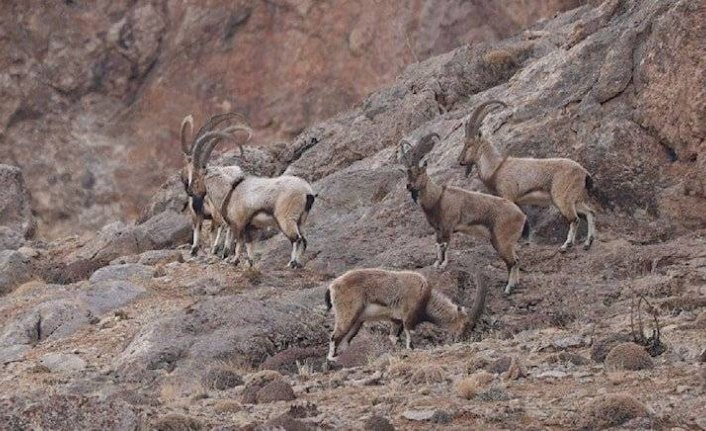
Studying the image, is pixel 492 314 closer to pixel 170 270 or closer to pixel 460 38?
pixel 170 270

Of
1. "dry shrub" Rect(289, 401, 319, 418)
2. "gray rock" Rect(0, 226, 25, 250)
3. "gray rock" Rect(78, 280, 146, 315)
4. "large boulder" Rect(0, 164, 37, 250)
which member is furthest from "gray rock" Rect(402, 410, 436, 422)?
"large boulder" Rect(0, 164, 37, 250)

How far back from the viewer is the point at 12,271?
2370cm

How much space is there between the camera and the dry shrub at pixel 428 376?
11.8 metres

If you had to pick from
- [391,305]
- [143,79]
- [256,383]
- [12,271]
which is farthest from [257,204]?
[143,79]

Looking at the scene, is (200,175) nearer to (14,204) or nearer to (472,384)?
(472,384)

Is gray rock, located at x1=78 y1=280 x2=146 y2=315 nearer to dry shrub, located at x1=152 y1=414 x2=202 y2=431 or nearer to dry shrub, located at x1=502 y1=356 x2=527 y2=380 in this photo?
dry shrub, located at x1=502 y1=356 x2=527 y2=380

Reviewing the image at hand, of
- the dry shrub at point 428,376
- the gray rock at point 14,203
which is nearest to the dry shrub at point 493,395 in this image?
the dry shrub at point 428,376

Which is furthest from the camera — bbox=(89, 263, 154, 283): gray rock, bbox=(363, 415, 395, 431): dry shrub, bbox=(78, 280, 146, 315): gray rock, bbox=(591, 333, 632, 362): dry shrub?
bbox=(89, 263, 154, 283): gray rock

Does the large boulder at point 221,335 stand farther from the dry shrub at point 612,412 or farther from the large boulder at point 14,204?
the large boulder at point 14,204

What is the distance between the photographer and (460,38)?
35.8 m

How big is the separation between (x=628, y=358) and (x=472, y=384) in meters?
1.39

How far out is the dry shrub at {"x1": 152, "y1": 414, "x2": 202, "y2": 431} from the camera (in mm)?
9953

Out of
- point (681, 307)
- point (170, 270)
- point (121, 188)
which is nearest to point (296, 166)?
point (170, 270)

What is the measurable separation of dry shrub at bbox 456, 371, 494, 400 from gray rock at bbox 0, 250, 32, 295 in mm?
13584
